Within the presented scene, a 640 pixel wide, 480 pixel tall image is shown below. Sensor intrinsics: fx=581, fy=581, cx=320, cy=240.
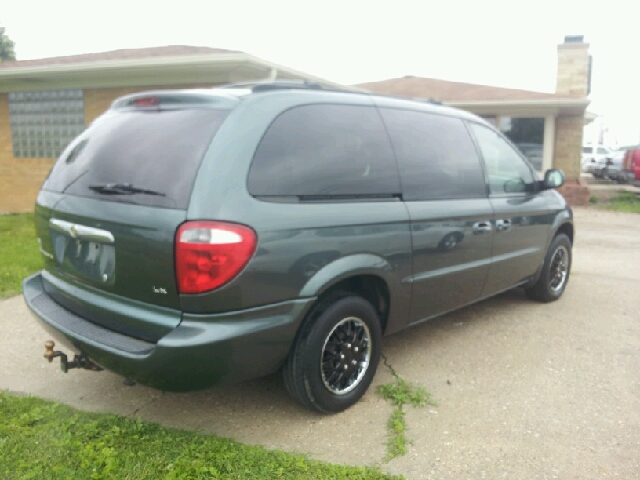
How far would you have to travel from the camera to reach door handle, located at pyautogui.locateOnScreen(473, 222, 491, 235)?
4.19 m

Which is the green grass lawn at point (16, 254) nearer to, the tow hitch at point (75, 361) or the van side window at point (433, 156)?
the tow hitch at point (75, 361)

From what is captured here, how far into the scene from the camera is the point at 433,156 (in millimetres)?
3975

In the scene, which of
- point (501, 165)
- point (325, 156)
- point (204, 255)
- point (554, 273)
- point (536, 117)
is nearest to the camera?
point (204, 255)

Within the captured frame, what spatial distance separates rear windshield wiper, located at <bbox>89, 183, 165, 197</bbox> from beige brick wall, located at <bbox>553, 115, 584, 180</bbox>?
16.0 meters

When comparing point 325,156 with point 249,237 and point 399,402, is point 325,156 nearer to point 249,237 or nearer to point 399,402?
point 249,237

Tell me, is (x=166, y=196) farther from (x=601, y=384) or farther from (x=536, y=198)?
(x=536, y=198)

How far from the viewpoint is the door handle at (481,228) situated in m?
4.19

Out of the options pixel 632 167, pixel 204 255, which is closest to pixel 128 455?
pixel 204 255

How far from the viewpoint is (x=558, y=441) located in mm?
3076

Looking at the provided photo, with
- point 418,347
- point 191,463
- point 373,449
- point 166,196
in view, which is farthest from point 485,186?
point 191,463

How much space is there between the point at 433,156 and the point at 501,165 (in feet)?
3.52

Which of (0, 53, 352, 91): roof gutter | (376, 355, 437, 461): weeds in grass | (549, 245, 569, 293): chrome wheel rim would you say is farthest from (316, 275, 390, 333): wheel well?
(0, 53, 352, 91): roof gutter

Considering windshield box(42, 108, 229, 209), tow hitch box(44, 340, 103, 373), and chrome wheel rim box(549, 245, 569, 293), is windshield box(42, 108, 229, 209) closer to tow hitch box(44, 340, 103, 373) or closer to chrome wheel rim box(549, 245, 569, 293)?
tow hitch box(44, 340, 103, 373)

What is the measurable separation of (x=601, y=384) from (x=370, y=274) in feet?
5.84
